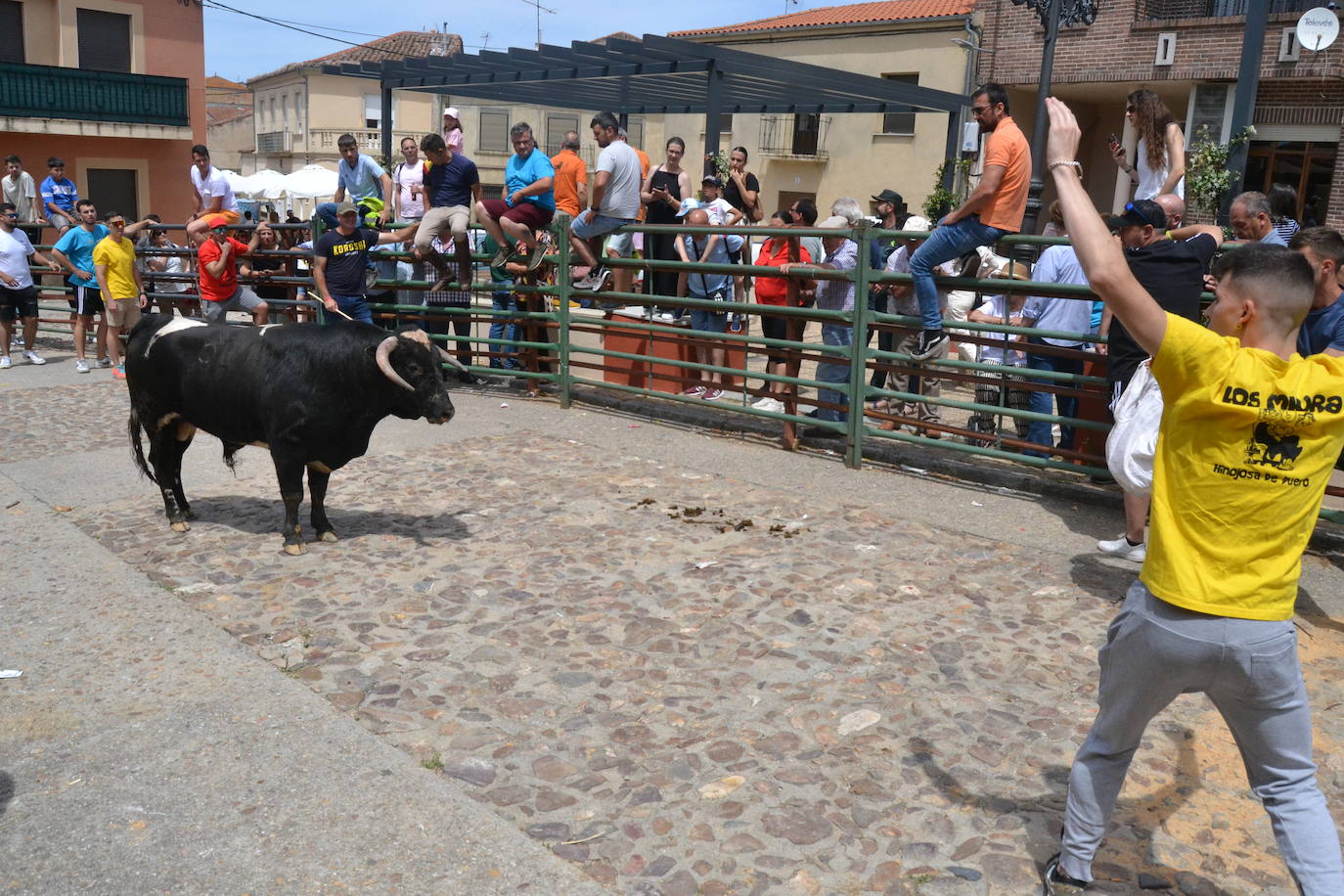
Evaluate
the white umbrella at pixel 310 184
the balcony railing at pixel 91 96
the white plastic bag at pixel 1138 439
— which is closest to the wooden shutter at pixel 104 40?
the balcony railing at pixel 91 96

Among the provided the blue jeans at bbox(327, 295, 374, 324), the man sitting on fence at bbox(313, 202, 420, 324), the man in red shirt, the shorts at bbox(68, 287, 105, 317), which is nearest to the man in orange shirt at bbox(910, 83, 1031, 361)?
the man sitting on fence at bbox(313, 202, 420, 324)

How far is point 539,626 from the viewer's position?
5.19m

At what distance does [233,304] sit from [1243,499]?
11.6 meters

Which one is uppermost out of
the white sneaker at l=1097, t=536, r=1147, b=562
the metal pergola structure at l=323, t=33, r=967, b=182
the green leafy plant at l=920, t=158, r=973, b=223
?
the metal pergola structure at l=323, t=33, r=967, b=182

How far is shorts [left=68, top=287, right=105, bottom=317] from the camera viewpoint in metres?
13.2

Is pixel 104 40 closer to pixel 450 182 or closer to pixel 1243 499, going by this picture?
pixel 450 182

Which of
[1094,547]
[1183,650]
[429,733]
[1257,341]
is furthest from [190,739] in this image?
[1094,547]

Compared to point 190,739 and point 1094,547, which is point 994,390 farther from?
point 190,739

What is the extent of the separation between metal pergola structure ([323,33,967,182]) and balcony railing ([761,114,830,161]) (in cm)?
1384

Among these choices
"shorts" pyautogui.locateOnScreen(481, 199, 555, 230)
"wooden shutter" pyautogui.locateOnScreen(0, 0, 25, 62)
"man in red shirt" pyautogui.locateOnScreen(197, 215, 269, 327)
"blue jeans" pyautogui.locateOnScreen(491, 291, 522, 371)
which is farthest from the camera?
"wooden shutter" pyautogui.locateOnScreen(0, 0, 25, 62)

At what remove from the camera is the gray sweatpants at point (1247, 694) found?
2.77 metres

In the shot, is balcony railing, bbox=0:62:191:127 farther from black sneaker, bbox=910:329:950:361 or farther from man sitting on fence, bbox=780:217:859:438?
black sneaker, bbox=910:329:950:361

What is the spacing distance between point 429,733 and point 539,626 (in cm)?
108

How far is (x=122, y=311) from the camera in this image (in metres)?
12.6
